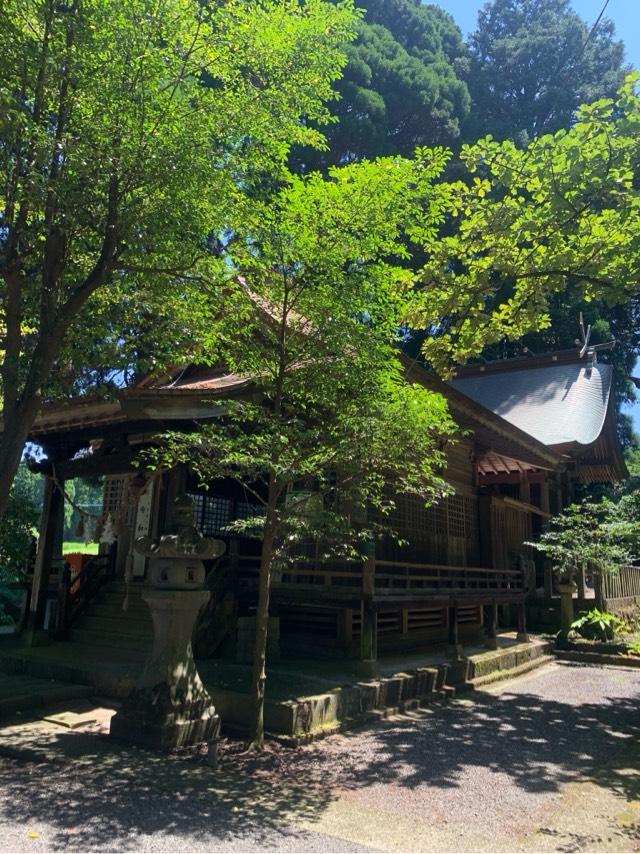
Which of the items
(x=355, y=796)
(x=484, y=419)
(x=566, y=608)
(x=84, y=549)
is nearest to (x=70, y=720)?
(x=355, y=796)

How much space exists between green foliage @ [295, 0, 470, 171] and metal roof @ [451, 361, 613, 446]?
453 inches

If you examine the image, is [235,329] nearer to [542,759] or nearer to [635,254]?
[635,254]

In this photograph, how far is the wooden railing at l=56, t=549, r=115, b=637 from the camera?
1055 cm

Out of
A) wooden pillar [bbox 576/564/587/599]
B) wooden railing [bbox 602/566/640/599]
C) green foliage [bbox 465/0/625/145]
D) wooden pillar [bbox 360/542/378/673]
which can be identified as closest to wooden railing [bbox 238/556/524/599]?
wooden pillar [bbox 360/542/378/673]

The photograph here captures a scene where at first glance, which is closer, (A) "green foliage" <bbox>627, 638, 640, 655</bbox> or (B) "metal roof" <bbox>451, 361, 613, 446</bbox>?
(A) "green foliage" <bbox>627, 638, 640, 655</bbox>

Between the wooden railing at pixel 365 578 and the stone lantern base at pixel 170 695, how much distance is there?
2187mm

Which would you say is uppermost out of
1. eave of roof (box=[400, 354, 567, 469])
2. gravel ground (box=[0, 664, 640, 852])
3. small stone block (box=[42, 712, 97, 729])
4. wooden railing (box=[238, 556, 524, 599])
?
eave of roof (box=[400, 354, 567, 469])

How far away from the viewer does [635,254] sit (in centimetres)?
739

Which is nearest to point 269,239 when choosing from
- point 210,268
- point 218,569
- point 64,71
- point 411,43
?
point 210,268

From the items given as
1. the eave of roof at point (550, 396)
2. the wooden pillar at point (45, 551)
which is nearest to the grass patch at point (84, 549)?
the wooden pillar at point (45, 551)

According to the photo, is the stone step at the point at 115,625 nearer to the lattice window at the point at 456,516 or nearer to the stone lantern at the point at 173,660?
the stone lantern at the point at 173,660

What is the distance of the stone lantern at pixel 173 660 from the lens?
6.12 meters

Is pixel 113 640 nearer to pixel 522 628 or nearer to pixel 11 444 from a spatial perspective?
pixel 11 444

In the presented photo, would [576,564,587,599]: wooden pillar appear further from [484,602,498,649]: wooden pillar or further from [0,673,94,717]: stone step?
[0,673,94,717]: stone step
